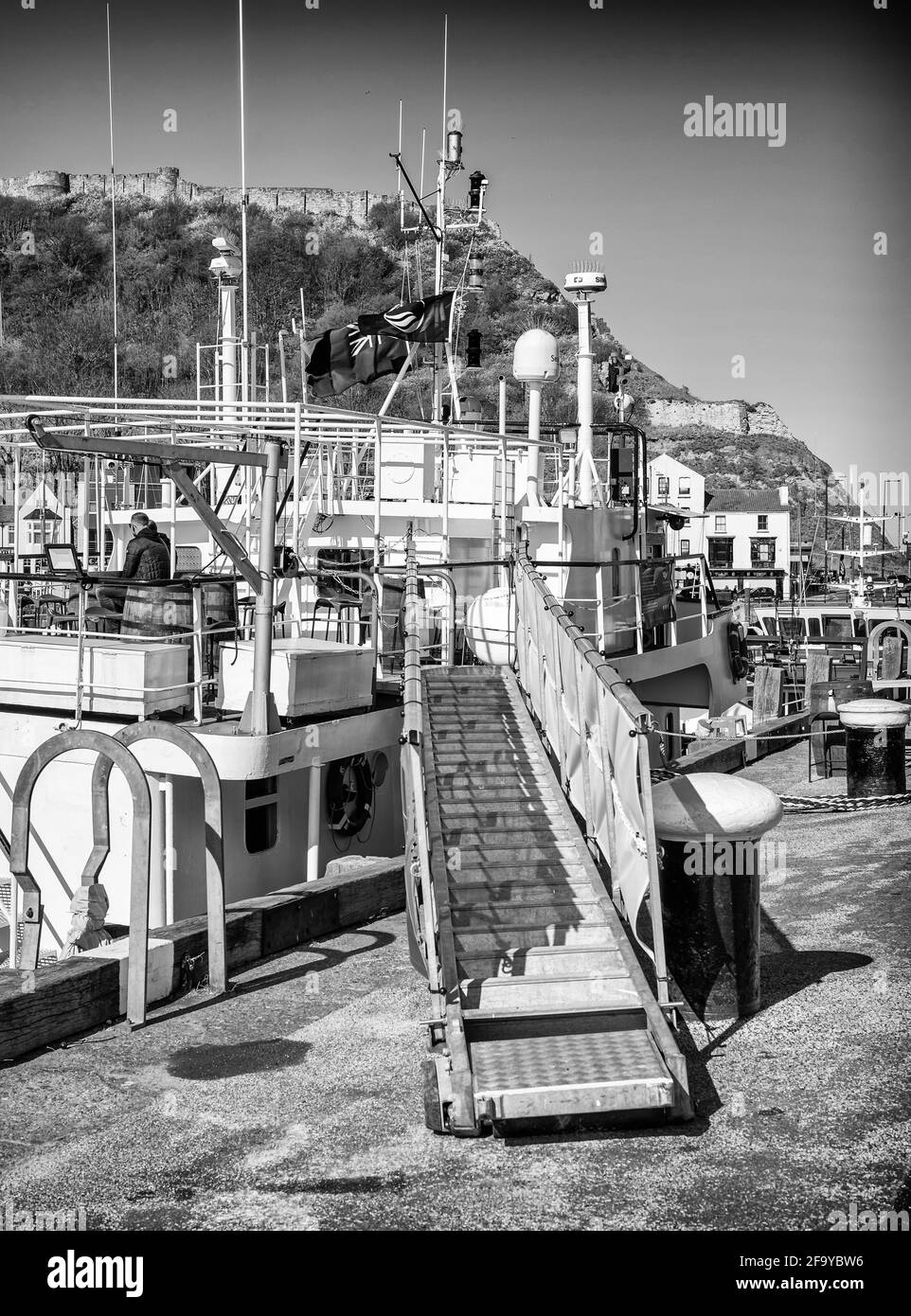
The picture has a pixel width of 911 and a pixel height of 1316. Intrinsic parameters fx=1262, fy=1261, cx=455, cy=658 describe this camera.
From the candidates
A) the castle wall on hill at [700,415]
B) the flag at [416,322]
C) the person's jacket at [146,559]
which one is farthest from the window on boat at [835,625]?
the castle wall on hill at [700,415]

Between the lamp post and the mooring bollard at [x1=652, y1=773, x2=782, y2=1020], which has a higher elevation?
the lamp post

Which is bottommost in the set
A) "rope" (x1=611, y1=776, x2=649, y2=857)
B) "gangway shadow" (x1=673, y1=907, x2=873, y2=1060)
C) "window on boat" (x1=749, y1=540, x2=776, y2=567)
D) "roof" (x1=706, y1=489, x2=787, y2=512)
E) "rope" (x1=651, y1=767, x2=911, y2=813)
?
"gangway shadow" (x1=673, y1=907, x2=873, y2=1060)

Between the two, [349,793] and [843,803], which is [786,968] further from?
[843,803]

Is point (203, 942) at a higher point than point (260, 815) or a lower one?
lower

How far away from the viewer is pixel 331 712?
10547 mm

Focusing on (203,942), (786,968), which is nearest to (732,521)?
(786,968)

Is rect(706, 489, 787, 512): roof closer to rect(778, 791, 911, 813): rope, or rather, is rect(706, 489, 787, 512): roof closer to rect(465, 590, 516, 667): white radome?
rect(778, 791, 911, 813): rope

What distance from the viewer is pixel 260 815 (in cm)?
1042

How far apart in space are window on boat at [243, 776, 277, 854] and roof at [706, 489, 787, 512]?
3358 inches

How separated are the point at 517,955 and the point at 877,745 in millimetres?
6823

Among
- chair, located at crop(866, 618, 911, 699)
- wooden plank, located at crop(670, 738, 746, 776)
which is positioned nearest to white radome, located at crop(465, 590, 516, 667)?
wooden plank, located at crop(670, 738, 746, 776)

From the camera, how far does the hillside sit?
102438 millimetres

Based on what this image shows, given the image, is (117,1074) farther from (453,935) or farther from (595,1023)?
(595,1023)
